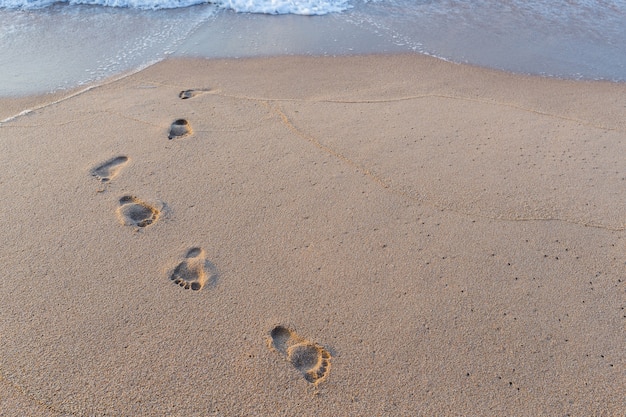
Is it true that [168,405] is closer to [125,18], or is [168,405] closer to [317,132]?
[317,132]

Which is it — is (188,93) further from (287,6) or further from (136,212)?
(287,6)

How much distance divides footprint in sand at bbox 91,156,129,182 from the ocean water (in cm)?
169

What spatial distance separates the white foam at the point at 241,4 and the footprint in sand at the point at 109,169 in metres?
4.02

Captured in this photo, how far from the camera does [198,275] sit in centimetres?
312

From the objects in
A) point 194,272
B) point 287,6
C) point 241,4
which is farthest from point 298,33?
point 194,272

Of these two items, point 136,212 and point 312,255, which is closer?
point 312,255

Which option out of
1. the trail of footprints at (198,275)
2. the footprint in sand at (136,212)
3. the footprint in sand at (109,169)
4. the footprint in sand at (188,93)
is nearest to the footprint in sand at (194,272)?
the trail of footprints at (198,275)

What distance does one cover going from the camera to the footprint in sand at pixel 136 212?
348 cm

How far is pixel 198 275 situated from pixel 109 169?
1.40 metres

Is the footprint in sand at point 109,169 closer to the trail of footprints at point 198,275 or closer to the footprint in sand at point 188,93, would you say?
the trail of footprints at point 198,275

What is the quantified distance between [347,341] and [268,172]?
5.33 ft

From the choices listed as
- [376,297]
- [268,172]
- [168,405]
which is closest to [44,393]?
[168,405]

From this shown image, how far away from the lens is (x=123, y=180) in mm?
3820

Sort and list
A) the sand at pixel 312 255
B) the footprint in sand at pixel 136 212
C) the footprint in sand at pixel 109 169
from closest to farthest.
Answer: the sand at pixel 312 255
the footprint in sand at pixel 136 212
the footprint in sand at pixel 109 169
